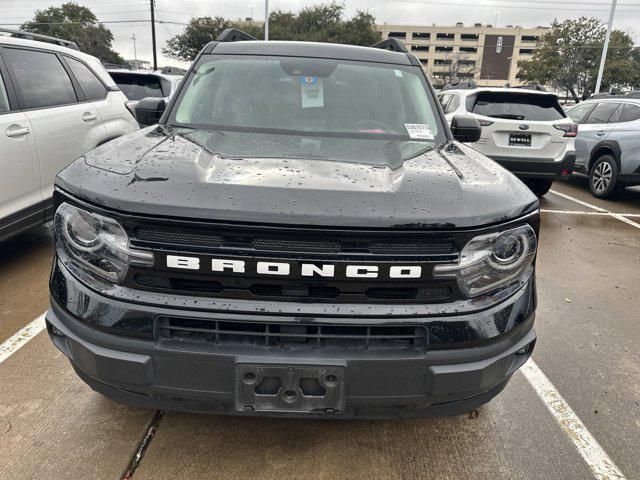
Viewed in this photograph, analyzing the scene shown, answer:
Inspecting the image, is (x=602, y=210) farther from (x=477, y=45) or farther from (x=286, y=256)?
(x=477, y=45)

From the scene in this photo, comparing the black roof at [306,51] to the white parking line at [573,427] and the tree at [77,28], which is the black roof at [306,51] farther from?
the tree at [77,28]

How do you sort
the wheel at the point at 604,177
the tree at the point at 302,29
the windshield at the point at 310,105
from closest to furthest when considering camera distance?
the windshield at the point at 310,105 < the wheel at the point at 604,177 < the tree at the point at 302,29

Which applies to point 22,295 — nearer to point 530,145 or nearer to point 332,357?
point 332,357

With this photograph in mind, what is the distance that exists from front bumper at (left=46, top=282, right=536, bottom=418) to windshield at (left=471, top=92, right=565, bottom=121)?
619 centimetres

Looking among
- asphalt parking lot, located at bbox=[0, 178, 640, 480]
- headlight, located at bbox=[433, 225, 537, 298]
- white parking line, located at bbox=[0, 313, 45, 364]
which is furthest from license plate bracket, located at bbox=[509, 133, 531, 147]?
white parking line, located at bbox=[0, 313, 45, 364]

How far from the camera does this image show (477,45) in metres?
107

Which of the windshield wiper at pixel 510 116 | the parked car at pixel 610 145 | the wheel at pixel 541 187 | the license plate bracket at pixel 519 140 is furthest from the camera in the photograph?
the wheel at pixel 541 187

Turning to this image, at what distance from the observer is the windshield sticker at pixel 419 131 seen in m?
2.76

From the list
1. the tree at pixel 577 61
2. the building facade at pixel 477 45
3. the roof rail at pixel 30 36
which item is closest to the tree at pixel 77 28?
the tree at pixel 577 61

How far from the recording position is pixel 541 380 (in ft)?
9.45

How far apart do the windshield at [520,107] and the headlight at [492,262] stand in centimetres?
602

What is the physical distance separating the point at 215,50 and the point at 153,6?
141 feet

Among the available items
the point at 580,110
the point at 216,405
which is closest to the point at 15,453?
the point at 216,405

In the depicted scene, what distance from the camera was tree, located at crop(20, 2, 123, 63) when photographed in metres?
54.3
